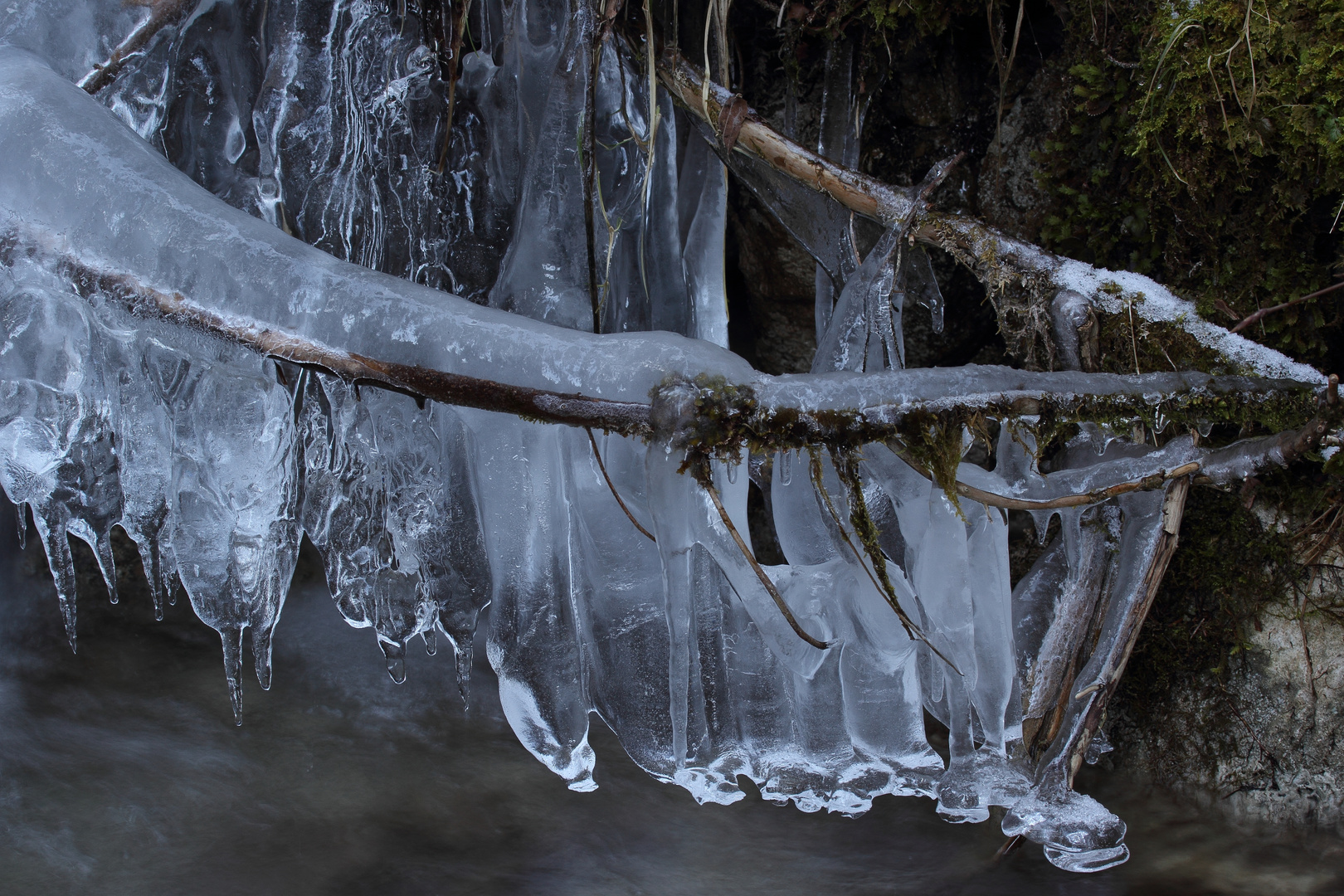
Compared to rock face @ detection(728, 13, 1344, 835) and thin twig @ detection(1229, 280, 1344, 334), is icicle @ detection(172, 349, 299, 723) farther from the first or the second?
thin twig @ detection(1229, 280, 1344, 334)

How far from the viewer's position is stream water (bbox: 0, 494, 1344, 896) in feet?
7.84

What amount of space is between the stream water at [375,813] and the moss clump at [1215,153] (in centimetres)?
138

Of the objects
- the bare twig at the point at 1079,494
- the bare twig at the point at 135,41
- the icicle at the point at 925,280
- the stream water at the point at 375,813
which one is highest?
the bare twig at the point at 135,41

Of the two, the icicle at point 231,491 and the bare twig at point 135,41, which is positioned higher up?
the bare twig at point 135,41

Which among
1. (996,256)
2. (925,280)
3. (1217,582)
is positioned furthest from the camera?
(925,280)

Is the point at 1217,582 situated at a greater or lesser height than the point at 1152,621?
greater

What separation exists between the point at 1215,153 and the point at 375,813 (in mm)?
2931

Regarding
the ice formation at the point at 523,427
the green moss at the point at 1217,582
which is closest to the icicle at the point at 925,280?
the ice formation at the point at 523,427

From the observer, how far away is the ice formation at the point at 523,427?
1596 millimetres

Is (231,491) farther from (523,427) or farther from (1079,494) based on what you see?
(1079,494)

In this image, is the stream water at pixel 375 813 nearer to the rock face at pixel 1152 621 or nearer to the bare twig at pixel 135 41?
the rock face at pixel 1152 621

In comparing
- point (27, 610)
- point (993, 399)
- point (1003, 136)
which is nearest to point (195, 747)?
point (27, 610)

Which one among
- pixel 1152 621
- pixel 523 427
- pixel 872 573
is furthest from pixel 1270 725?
pixel 523 427

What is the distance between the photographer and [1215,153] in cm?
198
